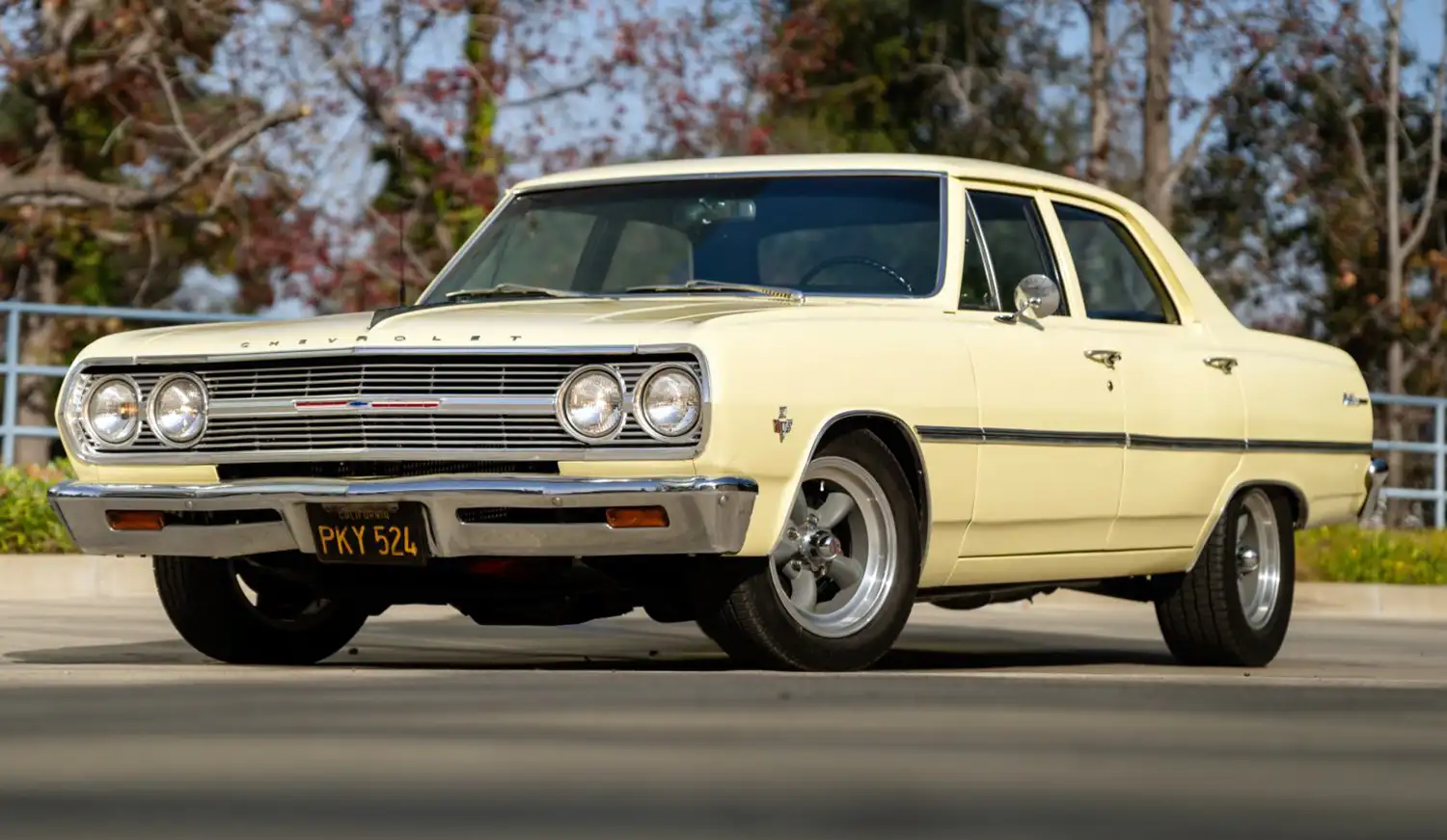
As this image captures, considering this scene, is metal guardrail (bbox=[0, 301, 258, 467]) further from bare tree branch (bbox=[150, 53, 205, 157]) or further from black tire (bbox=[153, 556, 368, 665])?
black tire (bbox=[153, 556, 368, 665])

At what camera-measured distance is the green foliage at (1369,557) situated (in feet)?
51.3

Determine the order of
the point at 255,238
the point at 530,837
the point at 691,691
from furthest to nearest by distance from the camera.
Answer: the point at 255,238 → the point at 691,691 → the point at 530,837

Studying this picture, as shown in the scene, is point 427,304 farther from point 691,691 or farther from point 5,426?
point 5,426

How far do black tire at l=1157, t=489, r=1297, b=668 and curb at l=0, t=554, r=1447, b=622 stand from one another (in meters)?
3.18

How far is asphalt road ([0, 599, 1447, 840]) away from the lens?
4.65 metres

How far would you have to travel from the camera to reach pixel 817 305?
27.9ft

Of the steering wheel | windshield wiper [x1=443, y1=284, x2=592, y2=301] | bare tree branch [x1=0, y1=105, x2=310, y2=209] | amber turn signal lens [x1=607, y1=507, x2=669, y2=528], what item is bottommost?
amber turn signal lens [x1=607, y1=507, x2=669, y2=528]

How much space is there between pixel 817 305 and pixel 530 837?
4.22 meters

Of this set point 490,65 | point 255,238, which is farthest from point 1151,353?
point 255,238

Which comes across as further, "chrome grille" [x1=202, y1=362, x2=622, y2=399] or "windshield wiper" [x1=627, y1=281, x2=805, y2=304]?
"windshield wiper" [x1=627, y1=281, x2=805, y2=304]

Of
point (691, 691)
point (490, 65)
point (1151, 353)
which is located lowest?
point (691, 691)

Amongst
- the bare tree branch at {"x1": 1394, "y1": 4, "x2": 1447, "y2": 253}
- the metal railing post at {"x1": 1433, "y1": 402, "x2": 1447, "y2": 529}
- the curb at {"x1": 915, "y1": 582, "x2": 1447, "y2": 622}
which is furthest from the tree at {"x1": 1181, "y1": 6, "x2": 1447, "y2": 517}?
the curb at {"x1": 915, "y1": 582, "x2": 1447, "y2": 622}

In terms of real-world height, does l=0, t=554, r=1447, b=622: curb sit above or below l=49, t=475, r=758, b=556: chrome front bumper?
below

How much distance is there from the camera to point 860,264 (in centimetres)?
909
